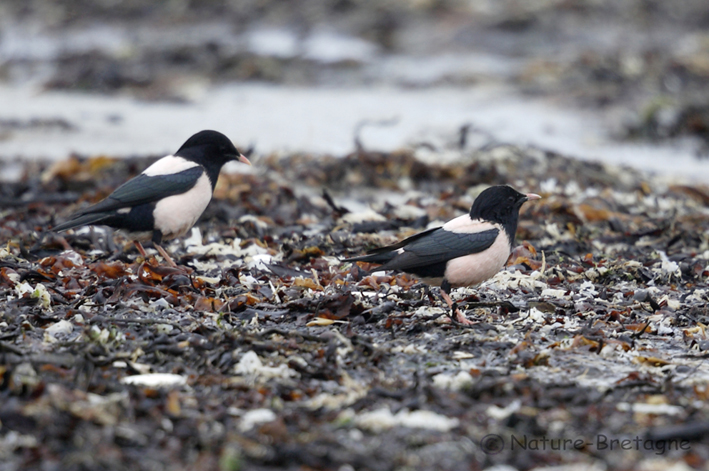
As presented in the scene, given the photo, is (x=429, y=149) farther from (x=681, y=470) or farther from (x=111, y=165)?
(x=681, y=470)

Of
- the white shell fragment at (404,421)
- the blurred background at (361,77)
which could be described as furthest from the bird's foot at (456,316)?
the blurred background at (361,77)

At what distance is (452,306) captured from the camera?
534 cm

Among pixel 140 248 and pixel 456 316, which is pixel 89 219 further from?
pixel 456 316

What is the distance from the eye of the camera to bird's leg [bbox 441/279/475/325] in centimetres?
515

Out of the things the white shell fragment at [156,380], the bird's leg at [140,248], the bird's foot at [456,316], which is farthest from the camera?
the bird's leg at [140,248]

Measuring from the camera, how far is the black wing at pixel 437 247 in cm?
537

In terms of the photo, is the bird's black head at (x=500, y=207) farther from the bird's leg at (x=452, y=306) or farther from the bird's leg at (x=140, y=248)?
the bird's leg at (x=140, y=248)

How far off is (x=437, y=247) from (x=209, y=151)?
2.38 metres

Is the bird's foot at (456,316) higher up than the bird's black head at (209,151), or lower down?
lower down

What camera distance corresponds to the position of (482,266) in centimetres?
538

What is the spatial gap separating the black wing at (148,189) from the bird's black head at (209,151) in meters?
0.16

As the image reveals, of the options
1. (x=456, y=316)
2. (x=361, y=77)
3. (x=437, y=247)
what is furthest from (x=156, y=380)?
(x=361, y=77)

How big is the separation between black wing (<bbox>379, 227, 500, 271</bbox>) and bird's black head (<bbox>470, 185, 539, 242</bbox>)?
14cm

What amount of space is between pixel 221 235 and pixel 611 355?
12.9 feet
